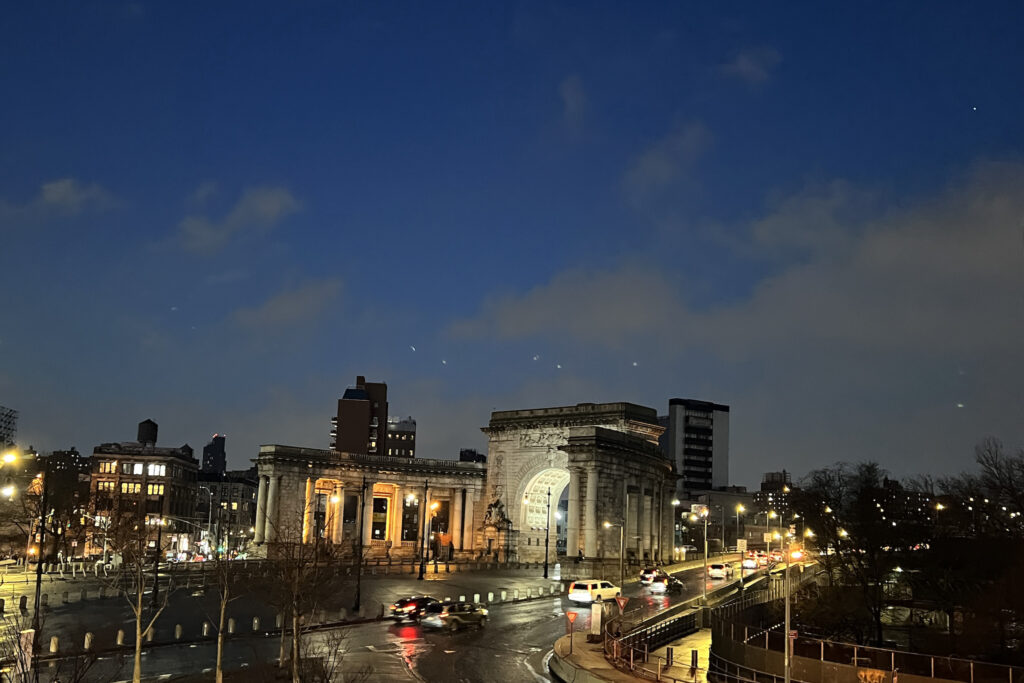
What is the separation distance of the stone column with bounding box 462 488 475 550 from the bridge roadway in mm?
51425

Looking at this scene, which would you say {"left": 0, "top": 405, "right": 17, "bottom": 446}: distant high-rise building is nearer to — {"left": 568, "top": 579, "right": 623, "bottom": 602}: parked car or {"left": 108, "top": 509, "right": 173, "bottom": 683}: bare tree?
{"left": 108, "top": 509, "right": 173, "bottom": 683}: bare tree

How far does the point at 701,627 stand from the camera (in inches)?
2301

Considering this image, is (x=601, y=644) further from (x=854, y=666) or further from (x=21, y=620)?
(x=21, y=620)

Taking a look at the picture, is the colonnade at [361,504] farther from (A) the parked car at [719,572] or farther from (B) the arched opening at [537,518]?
(A) the parked car at [719,572]

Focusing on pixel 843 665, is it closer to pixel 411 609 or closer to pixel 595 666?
pixel 595 666

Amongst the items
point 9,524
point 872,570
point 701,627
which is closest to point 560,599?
point 701,627

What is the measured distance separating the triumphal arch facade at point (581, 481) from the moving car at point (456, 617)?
43280mm

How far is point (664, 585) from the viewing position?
7600cm

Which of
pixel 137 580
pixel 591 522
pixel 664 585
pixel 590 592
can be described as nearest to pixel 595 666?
pixel 137 580

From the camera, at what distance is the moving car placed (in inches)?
1955

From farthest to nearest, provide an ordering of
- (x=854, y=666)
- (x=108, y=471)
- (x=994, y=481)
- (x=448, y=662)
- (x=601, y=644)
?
(x=108, y=471) < (x=994, y=481) < (x=601, y=644) < (x=448, y=662) < (x=854, y=666)

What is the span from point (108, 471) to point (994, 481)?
135 metres

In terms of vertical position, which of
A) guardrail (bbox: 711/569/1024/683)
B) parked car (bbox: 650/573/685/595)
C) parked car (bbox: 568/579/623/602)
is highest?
guardrail (bbox: 711/569/1024/683)

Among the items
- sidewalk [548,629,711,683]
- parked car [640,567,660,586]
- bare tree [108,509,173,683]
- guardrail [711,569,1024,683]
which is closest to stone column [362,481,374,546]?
bare tree [108,509,173,683]
